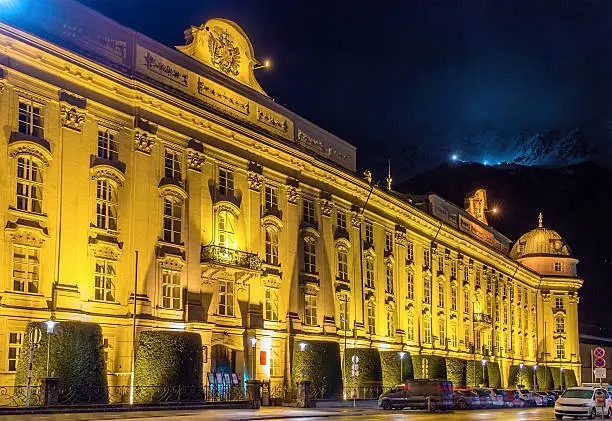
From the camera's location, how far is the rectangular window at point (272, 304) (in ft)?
188

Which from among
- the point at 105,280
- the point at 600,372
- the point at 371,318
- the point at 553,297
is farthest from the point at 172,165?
the point at 553,297

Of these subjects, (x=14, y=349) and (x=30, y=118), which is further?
(x=30, y=118)

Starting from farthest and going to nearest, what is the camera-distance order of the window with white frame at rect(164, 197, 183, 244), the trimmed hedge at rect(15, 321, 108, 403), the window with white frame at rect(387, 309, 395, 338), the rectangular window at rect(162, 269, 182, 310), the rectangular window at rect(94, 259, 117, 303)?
the window with white frame at rect(387, 309, 395, 338)
the window with white frame at rect(164, 197, 183, 244)
the rectangular window at rect(162, 269, 182, 310)
the rectangular window at rect(94, 259, 117, 303)
the trimmed hedge at rect(15, 321, 108, 403)

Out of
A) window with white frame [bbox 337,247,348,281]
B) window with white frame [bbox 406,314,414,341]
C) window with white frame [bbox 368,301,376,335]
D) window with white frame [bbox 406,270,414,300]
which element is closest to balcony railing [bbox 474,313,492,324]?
window with white frame [bbox 406,270,414,300]

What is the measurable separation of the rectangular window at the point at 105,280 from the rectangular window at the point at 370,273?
97.4 feet

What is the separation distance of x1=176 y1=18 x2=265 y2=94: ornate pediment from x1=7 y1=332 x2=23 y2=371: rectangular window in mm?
19722

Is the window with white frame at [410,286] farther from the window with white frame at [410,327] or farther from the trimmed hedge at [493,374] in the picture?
the trimmed hedge at [493,374]

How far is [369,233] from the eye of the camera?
2872 inches

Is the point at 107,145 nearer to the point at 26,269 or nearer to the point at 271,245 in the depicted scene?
the point at 26,269

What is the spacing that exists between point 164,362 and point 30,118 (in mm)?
12816

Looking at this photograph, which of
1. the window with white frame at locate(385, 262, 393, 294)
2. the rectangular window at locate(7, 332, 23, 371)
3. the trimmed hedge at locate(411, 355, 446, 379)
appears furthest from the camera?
the window with white frame at locate(385, 262, 393, 294)

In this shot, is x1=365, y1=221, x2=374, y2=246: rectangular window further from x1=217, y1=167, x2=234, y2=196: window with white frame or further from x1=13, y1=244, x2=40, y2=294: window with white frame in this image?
x1=13, y1=244, x2=40, y2=294: window with white frame

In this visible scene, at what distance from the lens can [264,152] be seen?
189ft

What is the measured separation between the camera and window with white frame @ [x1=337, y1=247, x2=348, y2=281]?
66713mm
